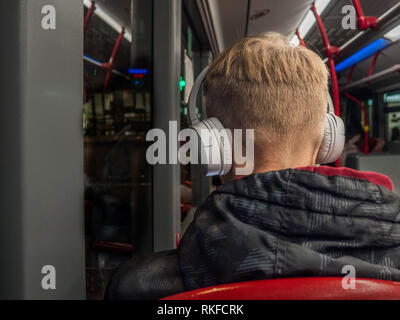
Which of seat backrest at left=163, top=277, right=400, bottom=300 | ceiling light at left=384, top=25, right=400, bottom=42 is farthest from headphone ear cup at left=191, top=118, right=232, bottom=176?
ceiling light at left=384, top=25, right=400, bottom=42

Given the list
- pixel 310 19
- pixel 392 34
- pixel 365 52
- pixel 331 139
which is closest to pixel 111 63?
pixel 331 139

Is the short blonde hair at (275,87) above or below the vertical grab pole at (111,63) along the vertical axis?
below

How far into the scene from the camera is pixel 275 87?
0.79 metres

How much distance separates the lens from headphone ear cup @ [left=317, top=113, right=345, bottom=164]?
949 mm

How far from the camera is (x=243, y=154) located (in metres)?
0.88

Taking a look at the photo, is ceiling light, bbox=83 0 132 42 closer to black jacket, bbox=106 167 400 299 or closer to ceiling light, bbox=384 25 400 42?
black jacket, bbox=106 167 400 299

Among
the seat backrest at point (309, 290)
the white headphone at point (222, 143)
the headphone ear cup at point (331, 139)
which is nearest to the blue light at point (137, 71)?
the white headphone at point (222, 143)

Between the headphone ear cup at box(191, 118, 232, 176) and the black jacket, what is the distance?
0.25 meters

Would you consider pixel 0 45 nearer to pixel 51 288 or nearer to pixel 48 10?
pixel 48 10

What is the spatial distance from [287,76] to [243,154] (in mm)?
222

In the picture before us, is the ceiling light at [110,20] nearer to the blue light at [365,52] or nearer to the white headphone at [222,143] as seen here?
the white headphone at [222,143]

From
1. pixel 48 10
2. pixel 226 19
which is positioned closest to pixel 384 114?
pixel 226 19

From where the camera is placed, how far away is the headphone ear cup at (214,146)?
2.84ft

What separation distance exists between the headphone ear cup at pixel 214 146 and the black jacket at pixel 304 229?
25 centimetres
